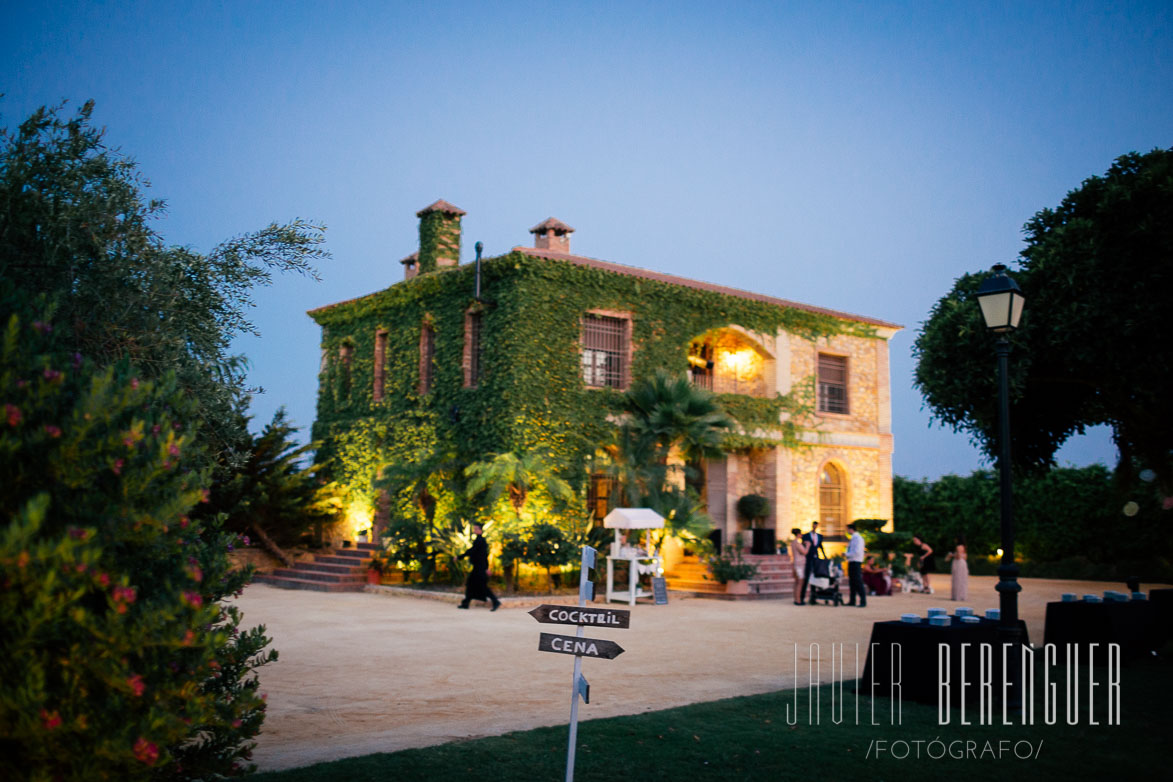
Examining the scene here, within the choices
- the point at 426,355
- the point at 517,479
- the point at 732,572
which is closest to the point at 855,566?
the point at 732,572

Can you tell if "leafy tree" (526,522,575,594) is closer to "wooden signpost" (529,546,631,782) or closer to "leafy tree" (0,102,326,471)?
"leafy tree" (0,102,326,471)

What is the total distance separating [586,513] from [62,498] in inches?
663

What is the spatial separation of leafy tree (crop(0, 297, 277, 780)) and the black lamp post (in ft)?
20.9

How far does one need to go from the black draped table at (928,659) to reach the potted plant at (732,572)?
36.5 feet

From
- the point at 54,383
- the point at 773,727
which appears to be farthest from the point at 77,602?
the point at 773,727

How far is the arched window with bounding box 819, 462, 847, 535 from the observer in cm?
2488

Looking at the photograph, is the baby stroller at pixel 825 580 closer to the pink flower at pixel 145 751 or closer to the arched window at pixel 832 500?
the arched window at pixel 832 500

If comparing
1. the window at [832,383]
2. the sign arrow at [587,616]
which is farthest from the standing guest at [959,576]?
the sign arrow at [587,616]

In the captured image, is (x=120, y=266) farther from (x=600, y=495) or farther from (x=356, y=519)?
(x=356, y=519)

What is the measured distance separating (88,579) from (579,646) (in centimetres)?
249

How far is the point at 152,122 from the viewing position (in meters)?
97.5

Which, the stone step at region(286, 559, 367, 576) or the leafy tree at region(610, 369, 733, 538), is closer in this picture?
the leafy tree at region(610, 369, 733, 538)

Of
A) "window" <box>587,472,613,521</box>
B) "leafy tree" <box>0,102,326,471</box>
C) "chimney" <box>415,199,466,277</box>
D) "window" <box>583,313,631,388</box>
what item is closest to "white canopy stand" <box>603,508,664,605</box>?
"window" <box>587,472,613,521</box>

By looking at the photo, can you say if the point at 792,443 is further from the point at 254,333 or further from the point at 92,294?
the point at 92,294
